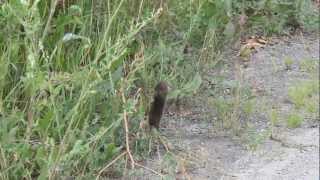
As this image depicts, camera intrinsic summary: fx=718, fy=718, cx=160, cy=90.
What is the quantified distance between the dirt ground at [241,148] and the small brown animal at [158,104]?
110 mm

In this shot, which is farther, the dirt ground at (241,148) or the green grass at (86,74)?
the dirt ground at (241,148)

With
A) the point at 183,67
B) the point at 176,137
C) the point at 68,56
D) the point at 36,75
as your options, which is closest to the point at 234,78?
the point at 183,67

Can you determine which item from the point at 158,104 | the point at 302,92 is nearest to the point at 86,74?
the point at 158,104

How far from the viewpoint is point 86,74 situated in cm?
280

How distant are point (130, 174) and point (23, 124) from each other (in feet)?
1.52

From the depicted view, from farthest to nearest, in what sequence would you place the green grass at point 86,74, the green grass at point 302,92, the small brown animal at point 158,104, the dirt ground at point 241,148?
the green grass at point 302,92
the small brown animal at point 158,104
the dirt ground at point 241,148
the green grass at point 86,74

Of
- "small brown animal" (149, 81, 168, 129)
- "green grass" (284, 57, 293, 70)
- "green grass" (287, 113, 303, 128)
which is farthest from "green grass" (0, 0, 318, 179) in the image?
"green grass" (284, 57, 293, 70)

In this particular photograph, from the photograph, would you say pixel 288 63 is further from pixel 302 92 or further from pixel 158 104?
pixel 158 104

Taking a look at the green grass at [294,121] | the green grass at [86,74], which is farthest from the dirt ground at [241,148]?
the green grass at [86,74]

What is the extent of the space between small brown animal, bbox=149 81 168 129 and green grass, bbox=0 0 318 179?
0.05m

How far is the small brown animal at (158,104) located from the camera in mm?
3068

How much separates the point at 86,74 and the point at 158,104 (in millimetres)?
419

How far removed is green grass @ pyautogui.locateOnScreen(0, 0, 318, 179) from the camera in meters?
2.62

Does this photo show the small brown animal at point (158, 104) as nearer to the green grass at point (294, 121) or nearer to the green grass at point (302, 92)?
the green grass at point (294, 121)
